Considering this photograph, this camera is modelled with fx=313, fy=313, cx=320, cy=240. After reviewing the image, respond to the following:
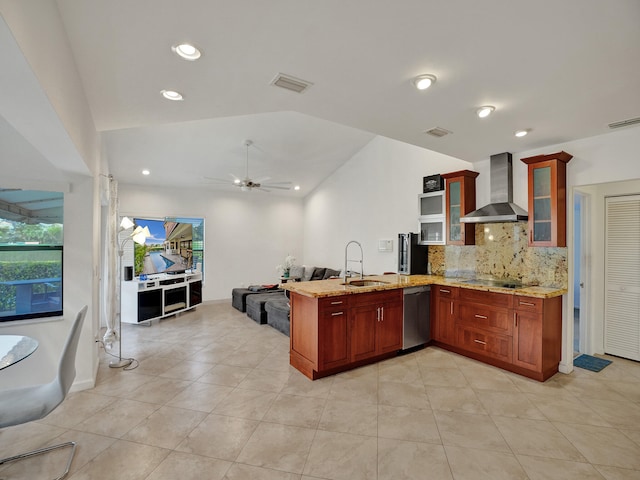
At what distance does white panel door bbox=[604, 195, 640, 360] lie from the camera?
387cm

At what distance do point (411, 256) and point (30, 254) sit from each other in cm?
456

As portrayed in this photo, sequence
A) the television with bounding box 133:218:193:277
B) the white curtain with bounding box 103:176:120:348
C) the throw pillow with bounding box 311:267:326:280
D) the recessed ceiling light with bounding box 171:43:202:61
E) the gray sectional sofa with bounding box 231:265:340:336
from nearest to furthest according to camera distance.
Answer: the recessed ceiling light with bounding box 171:43:202:61
the white curtain with bounding box 103:176:120:348
the gray sectional sofa with bounding box 231:265:340:336
the television with bounding box 133:218:193:277
the throw pillow with bounding box 311:267:326:280

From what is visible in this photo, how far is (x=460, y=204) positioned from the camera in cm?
442

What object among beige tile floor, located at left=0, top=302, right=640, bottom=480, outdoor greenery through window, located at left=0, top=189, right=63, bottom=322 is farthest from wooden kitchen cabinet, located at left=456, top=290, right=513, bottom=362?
outdoor greenery through window, located at left=0, top=189, right=63, bottom=322

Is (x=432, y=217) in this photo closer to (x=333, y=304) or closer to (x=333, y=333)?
(x=333, y=304)

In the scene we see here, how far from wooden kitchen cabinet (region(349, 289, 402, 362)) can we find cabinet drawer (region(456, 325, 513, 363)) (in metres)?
0.80

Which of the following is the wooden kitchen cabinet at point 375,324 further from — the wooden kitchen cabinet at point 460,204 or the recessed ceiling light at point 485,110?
the recessed ceiling light at point 485,110

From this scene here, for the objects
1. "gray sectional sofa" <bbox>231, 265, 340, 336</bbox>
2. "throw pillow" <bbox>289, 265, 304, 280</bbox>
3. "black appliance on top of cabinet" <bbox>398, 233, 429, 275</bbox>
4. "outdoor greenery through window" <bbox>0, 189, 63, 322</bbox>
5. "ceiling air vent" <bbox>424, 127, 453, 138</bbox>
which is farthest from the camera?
"throw pillow" <bbox>289, 265, 304, 280</bbox>

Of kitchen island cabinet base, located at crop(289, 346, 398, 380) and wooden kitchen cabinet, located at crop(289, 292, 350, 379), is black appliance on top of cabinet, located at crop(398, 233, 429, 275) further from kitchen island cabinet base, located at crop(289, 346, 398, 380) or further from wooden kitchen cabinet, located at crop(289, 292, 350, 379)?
wooden kitchen cabinet, located at crop(289, 292, 350, 379)

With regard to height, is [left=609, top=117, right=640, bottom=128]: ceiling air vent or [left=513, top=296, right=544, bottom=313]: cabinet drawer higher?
[left=609, top=117, right=640, bottom=128]: ceiling air vent

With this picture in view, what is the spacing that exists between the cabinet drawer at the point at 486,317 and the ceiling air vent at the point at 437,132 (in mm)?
2071

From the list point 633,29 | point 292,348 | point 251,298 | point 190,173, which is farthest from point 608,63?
point 190,173

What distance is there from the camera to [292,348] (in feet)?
12.4

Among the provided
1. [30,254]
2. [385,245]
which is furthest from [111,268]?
[385,245]
